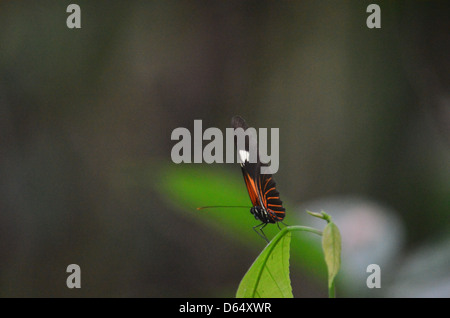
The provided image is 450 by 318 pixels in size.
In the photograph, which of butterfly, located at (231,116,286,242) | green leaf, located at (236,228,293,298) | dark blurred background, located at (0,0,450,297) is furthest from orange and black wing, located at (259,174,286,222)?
dark blurred background, located at (0,0,450,297)

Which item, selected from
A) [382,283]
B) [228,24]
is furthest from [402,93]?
[382,283]

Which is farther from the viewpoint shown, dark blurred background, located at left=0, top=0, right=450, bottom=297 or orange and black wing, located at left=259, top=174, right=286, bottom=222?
dark blurred background, located at left=0, top=0, right=450, bottom=297

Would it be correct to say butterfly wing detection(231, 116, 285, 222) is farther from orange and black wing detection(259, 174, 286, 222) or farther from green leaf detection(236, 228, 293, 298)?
green leaf detection(236, 228, 293, 298)

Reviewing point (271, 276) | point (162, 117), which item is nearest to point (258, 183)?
point (271, 276)

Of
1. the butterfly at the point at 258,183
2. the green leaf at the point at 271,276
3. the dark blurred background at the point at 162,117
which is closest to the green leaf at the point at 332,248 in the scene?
the green leaf at the point at 271,276

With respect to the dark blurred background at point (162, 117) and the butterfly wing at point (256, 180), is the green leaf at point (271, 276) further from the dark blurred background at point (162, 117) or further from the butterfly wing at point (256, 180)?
the dark blurred background at point (162, 117)
